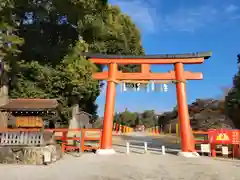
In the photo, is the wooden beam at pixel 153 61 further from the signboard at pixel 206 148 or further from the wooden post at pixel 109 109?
the signboard at pixel 206 148

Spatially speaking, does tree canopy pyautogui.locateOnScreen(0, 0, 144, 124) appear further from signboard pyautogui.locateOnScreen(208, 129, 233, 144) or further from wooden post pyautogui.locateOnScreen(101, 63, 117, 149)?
signboard pyautogui.locateOnScreen(208, 129, 233, 144)

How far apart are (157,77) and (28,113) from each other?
8.82 m

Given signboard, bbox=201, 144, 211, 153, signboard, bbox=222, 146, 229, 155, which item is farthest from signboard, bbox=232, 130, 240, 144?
signboard, bbox=201, 144, 211, 153

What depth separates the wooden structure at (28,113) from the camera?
53.9ft

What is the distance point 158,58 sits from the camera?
13.8 meters

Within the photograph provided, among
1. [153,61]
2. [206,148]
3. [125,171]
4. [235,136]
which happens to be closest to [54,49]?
[153,61]

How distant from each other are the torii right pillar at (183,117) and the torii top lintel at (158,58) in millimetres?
360

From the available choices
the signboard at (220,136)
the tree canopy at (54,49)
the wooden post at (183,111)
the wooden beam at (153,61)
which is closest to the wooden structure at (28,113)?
the tree canopy at (54,49)

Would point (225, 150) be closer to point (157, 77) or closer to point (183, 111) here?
point (183, 111)

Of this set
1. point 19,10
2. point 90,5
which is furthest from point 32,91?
point 90,5

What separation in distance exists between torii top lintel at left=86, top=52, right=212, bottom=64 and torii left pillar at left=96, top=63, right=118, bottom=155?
1.31ft

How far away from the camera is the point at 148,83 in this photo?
13.9m

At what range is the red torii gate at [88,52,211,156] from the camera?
1280cm

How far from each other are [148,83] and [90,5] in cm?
1050
